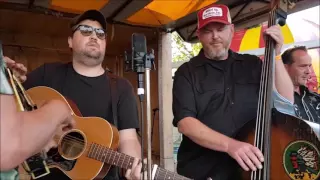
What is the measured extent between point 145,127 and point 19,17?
13.5 ft

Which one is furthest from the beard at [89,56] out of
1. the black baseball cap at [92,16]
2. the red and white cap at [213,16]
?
the red and white cap at [213,16]

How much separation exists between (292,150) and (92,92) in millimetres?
1478

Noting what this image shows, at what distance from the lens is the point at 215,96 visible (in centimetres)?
215

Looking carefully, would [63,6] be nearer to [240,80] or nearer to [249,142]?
[240,80]

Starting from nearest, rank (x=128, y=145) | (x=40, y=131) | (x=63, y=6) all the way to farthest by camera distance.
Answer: (x=40, y=131) < (x=128, y=145) < (x=63, y=6)

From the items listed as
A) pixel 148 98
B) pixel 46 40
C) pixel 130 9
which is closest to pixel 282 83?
pixel 148 98

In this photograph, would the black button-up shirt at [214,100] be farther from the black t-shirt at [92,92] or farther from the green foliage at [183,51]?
the green foliage at [183,51]

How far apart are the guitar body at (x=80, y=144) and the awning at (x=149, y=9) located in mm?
2154

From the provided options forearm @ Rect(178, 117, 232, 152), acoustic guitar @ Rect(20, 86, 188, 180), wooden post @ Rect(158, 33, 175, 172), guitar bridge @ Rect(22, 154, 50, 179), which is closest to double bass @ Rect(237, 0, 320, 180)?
forearm @ Rect(178, 117, 232, 152)

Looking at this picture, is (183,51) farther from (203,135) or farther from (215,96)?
(203,135)

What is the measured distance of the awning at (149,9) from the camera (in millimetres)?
4137

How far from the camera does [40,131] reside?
107 cm

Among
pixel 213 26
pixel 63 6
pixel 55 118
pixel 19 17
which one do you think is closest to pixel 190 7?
pixel 63 6

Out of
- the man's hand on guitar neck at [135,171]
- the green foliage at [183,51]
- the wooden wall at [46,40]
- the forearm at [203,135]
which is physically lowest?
the man's hand on guitar neck at [135,171]
